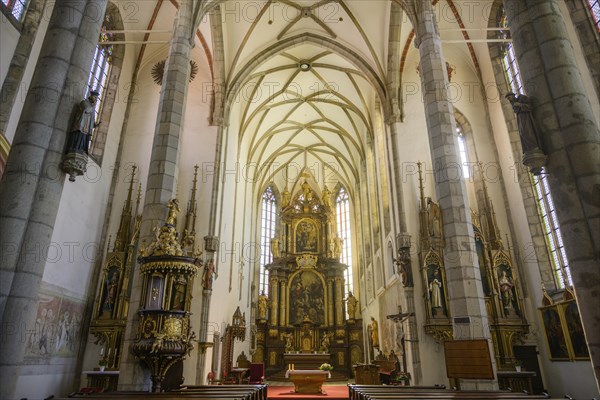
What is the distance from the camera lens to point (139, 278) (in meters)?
8.66

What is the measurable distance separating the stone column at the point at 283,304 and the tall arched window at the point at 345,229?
4210 millimetres

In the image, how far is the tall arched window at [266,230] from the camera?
27797 mm

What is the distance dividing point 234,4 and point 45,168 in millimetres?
12566

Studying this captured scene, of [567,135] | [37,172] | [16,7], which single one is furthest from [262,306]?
[567,135]

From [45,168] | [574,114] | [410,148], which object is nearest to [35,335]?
[45,168]

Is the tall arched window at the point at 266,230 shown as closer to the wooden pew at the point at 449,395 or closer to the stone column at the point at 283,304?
the stone column at the point at 283,304

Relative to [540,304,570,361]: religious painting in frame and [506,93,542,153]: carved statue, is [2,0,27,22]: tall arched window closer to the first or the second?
[506,93,542,153]: carved statue

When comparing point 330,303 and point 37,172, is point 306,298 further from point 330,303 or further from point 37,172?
point 37,172

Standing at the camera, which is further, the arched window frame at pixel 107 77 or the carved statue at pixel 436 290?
the arched window frame at pixel 107 77

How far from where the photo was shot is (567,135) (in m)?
5.24

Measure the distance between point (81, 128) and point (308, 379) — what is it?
1268cm

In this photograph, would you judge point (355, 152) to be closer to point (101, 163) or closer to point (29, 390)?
point (101, 163)

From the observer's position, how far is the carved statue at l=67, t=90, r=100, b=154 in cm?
575

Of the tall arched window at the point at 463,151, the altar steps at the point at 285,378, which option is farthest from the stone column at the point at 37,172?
the altar steps at the point at 285,378
